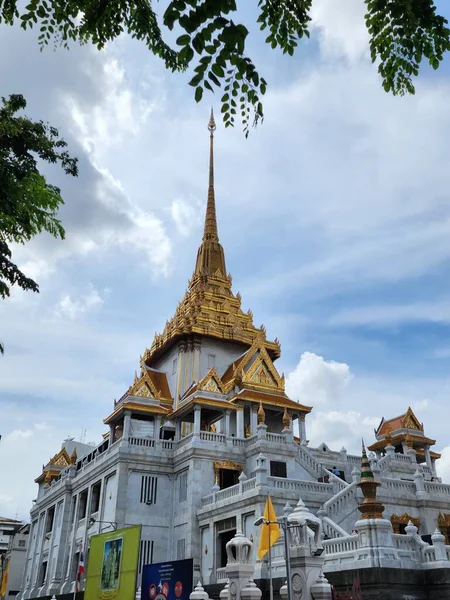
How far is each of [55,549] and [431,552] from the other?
94.0 ft

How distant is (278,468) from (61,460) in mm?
25481

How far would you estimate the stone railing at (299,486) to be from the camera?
90.8 feet

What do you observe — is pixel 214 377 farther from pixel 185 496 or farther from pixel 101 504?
pixel 101 504

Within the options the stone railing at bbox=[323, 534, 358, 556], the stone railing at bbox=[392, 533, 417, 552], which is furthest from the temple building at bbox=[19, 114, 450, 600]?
the stone railing at bbox=[392, 533, 417, 552]

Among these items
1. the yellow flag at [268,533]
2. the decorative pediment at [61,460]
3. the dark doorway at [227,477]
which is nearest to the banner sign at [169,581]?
the yellow flag at [268,533]

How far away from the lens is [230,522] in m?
28.8

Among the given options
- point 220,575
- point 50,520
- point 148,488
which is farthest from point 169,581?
point 50,520

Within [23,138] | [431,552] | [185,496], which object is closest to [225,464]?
[185,496]

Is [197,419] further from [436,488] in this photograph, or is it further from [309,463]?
[436,488]

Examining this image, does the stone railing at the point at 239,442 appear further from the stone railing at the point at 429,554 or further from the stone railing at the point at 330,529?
the stone railing at the point at 429,554

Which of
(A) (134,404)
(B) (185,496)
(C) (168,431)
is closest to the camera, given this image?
(B) (185,496)

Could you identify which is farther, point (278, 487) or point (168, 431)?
point (168, 431)

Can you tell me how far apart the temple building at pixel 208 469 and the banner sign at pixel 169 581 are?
629 centimetres

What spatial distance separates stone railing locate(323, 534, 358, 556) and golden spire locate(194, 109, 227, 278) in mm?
35803
